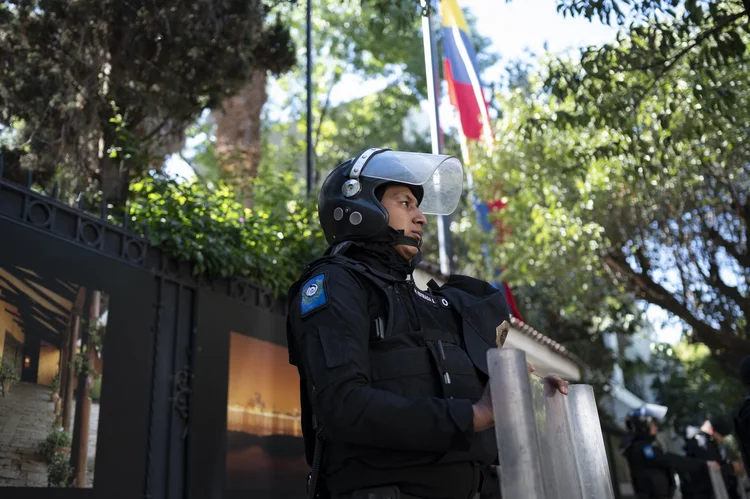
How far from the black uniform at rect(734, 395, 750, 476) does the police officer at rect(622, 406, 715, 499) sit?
350 centimetres

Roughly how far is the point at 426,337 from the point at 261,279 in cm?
429

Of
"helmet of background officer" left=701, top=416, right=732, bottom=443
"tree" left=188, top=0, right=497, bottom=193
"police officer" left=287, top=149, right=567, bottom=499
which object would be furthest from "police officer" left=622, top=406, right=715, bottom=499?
"tree" left=188, top=0, right=497, bottom=193

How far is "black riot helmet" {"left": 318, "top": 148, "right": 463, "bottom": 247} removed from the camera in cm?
279

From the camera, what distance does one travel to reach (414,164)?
2.88 m

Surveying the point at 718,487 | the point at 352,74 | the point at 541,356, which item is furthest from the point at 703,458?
the point at 352,74

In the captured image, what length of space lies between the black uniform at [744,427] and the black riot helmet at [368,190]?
14.8 feet

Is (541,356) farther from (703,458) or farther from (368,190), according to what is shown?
(368,190)

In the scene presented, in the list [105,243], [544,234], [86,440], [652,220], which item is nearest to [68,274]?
[105,243]

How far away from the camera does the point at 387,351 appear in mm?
2426

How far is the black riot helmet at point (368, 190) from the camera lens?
9.14 feet

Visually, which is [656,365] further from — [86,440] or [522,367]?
[522,367]

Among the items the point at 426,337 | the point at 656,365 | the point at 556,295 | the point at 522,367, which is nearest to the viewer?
the point at 522,367

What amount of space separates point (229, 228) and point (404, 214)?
3.74 m

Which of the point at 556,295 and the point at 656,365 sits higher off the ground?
the point at 656,365
